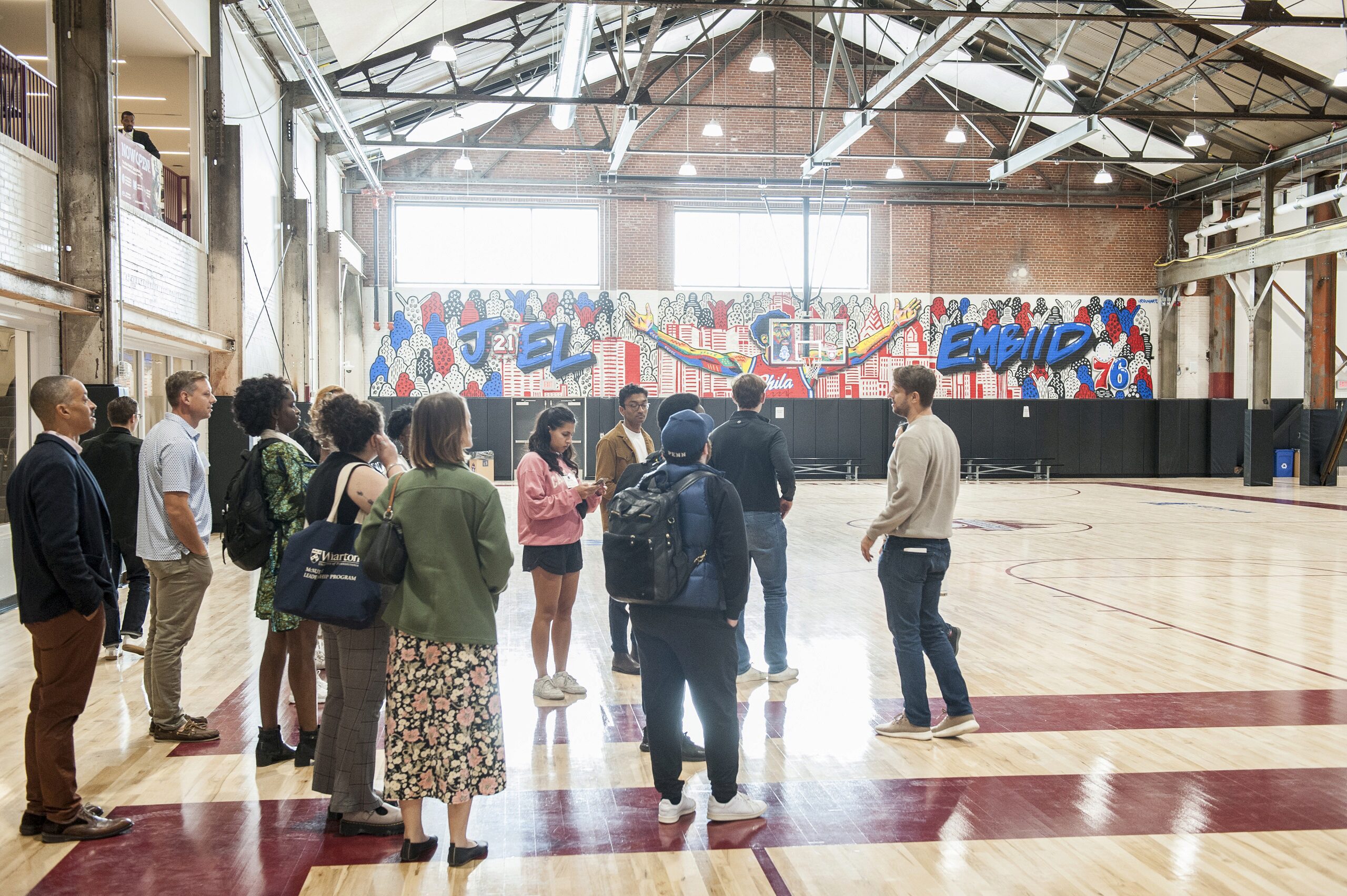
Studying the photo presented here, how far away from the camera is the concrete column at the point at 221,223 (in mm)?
11109

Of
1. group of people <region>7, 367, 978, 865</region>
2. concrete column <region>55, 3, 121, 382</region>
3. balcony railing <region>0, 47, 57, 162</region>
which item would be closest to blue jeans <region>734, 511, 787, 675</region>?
group of people <region>7, 367, 978, 865</region>

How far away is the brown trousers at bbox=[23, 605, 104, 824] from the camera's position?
2.95 meters

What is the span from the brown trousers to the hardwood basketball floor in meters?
0.19

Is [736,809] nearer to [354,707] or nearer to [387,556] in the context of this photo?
[354,707]

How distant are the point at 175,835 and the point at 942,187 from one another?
67.0ft

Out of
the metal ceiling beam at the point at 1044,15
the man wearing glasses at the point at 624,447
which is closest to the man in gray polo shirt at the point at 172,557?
→ the man wearing glasses at the point at 624,447

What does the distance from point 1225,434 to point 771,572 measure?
20.2 m

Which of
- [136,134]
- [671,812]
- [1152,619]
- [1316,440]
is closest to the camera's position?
[671,812]

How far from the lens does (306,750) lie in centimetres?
369

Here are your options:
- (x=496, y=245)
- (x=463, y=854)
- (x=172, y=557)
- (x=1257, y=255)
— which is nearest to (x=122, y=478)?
(x=172, y=557)

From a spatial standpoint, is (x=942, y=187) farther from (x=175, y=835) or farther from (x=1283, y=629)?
(x=175, y=835)

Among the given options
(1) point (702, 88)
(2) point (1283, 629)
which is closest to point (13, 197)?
(2) point (1283, 629)

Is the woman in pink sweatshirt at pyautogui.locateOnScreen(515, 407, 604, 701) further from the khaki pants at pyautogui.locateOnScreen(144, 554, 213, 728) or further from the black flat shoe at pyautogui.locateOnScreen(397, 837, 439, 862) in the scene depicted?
the black flat shoe at pyautogui.locateOnScreen(397, 837, 439, 862)

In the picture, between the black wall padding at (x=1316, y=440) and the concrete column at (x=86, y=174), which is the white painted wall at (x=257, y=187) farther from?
the black wall padding at (x=1316, y=440)
